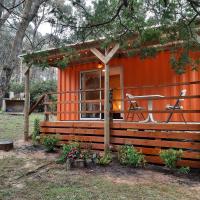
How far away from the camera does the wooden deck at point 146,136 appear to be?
629cm

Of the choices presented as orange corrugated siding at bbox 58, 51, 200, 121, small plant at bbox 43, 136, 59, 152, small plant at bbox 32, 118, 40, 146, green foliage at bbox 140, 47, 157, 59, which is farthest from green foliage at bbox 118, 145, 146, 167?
small plant at bbox 32, 118, 40, 146

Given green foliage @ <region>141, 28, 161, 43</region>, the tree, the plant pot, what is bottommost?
the plant pot

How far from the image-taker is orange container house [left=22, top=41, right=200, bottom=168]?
6.53 metres

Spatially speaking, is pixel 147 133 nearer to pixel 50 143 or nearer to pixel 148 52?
pixel 50 143

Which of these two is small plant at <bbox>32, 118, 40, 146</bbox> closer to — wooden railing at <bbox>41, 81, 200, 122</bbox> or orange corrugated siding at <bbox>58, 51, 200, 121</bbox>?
wooden railing at <bbox>41, 81, 200, 122</bbox>

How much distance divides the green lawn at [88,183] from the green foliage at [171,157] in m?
0.30

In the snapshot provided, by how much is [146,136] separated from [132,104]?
1426mm

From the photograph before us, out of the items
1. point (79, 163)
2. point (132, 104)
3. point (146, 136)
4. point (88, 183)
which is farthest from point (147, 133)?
point (88, 183)

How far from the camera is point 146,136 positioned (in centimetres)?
698

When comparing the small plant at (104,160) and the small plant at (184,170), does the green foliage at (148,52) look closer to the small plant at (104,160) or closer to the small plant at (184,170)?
the small plant at (184,170)

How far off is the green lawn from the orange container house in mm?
893

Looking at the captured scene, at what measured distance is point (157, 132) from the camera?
6832 mm

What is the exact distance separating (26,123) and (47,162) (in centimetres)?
287

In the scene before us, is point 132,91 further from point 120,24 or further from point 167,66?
point 120,24
